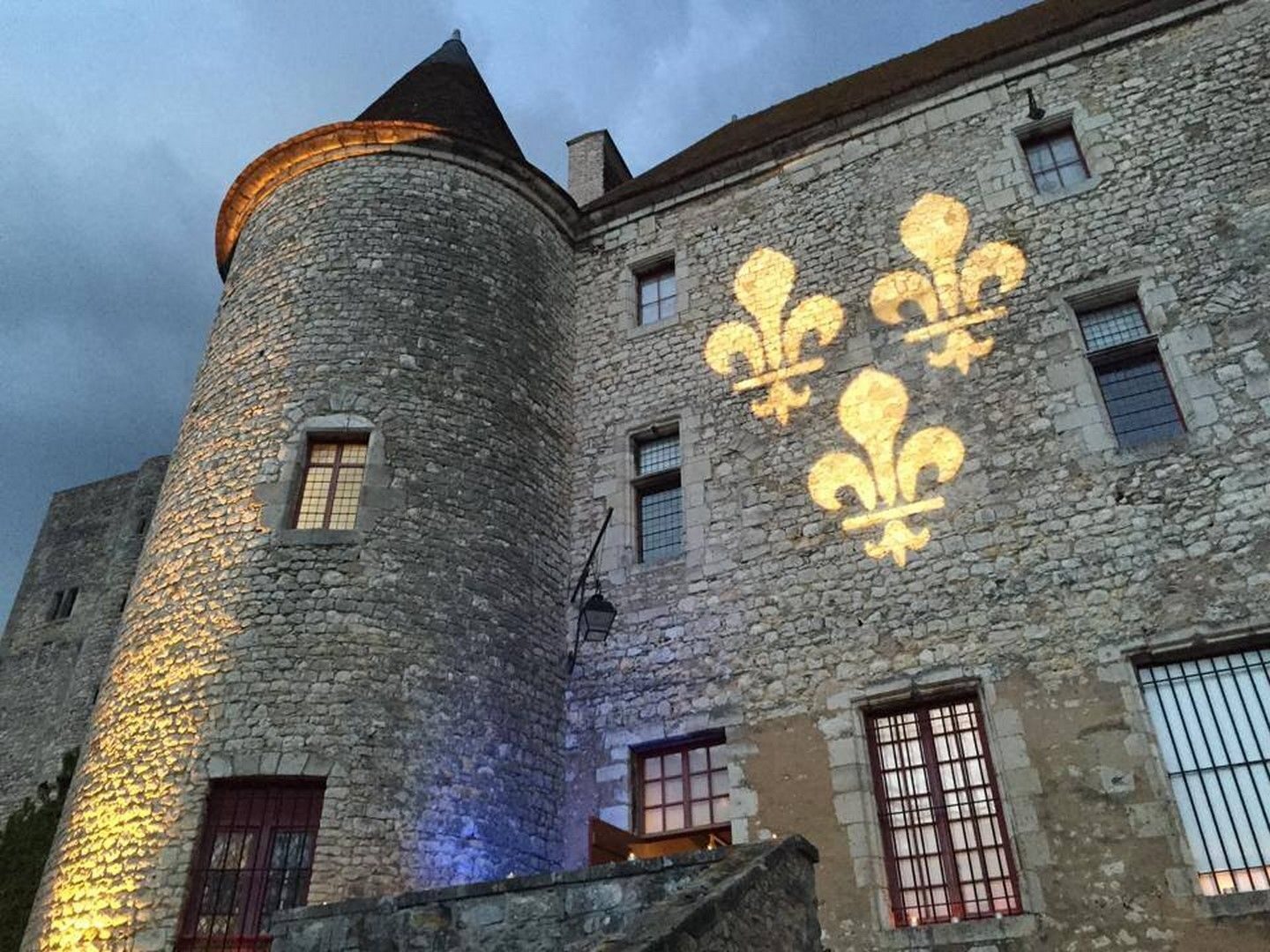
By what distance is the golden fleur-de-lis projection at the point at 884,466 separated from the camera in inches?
321

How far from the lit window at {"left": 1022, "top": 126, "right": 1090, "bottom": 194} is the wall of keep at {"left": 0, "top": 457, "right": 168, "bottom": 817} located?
15.5 meters

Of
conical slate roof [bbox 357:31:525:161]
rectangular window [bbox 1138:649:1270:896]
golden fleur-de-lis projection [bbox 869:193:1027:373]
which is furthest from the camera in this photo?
conical slate roof [bbox 357:31:525:161]

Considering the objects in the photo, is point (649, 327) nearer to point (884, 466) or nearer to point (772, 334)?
point (772, 334)

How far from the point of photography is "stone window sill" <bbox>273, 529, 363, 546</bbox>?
8.13 meters

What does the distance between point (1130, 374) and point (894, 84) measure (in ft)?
14.1

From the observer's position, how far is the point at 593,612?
8188 mm

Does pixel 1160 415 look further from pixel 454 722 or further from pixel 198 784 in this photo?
pixel 198 784

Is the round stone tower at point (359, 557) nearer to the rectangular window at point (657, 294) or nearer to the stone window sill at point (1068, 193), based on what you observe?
the rectangular window at point (657, 294)

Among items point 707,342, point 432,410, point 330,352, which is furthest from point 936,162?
point 330,352

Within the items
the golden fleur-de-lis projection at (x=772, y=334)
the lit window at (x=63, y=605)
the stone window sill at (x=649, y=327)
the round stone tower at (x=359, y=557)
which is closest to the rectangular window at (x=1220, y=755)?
the golden fleur-de-lis projection at (x=772, y=334)

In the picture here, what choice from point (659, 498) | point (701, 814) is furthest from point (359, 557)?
point (701, 814)

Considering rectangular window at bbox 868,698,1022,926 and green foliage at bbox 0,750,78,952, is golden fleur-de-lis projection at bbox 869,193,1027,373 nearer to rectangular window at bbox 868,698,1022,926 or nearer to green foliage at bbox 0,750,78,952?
rectangular window at bbox 868,698,1022,926

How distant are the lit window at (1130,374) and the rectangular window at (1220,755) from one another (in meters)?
1.90

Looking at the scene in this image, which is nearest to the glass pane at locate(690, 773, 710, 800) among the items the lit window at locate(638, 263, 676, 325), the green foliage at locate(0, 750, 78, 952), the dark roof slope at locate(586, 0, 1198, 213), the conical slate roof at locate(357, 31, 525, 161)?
the lit window at locate(638, 263, 676, 325)
